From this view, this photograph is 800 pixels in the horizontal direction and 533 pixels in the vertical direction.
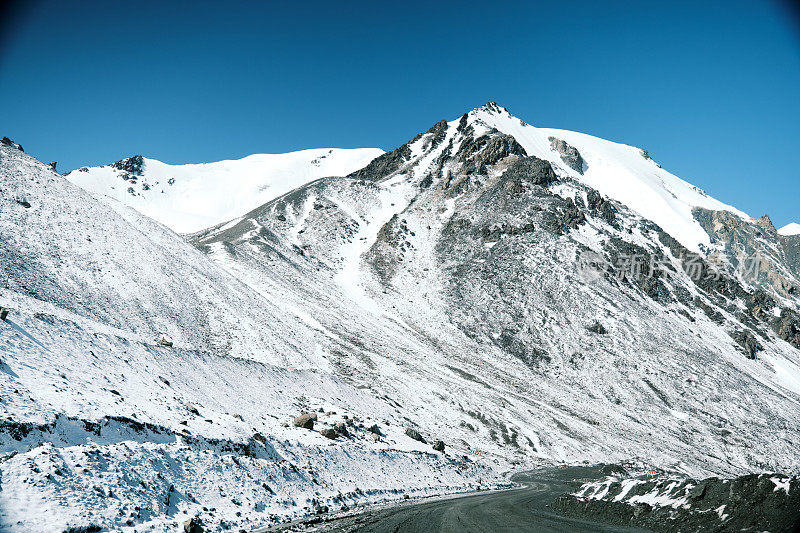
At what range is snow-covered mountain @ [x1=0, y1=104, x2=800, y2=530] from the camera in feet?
50.0

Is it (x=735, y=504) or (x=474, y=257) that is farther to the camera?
(x=474, y=257)

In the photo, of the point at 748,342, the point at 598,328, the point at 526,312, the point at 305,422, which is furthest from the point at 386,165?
the point at 305,422

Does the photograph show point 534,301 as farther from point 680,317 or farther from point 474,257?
point 680,317

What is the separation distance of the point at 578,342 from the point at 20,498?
82593 mm

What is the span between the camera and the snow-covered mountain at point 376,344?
1523cm

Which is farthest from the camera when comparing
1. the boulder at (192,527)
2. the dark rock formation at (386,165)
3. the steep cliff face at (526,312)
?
the dark rock formation at (386,165)

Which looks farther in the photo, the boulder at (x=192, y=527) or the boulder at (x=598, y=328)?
the boulder at (x=598, y=328)

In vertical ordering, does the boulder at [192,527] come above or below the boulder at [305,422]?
above

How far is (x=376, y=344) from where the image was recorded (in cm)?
6438

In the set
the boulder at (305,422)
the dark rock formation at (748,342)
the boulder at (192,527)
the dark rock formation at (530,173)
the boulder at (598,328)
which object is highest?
the dark rock formation at (530,173)

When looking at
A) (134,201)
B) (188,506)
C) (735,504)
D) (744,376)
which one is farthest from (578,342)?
(134,201)

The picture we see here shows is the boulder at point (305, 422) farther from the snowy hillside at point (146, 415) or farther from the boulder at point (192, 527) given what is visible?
the boulder at point (192, 527)

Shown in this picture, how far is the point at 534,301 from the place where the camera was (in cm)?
8812

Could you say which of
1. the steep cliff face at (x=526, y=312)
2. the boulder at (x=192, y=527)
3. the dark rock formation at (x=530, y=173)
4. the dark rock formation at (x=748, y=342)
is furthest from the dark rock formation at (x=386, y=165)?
the boulder at (x=192, y=527)
